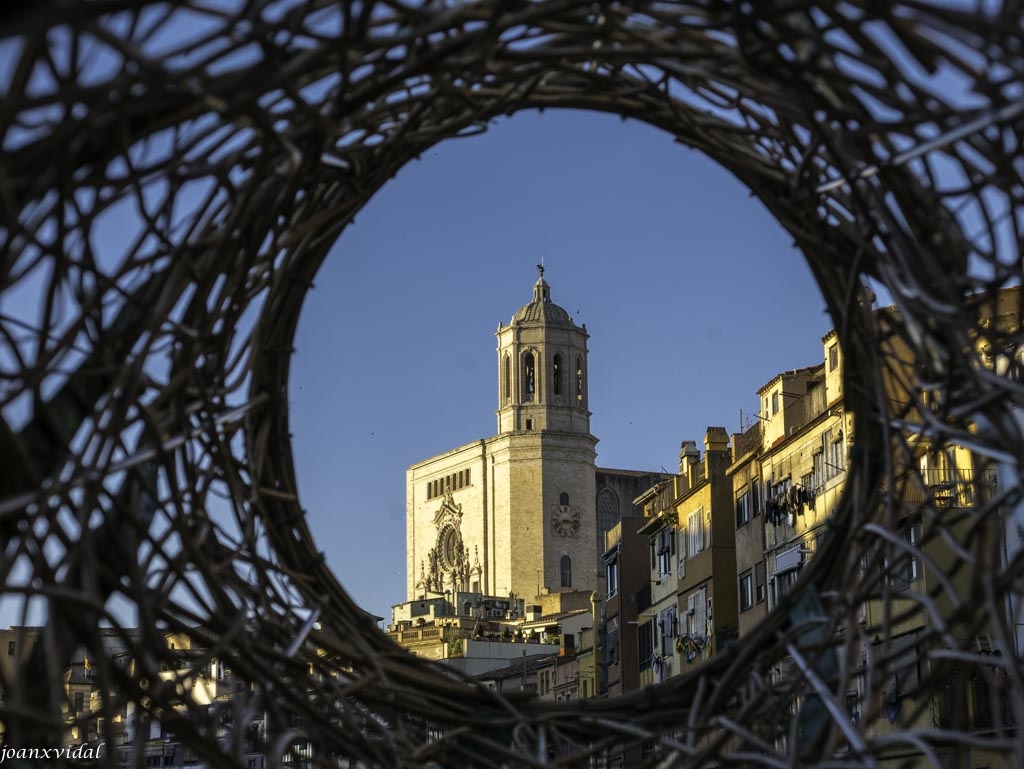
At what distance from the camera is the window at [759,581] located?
39406 millimetres

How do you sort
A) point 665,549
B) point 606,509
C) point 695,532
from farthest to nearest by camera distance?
point 606,509
point 665,549
point 695,532

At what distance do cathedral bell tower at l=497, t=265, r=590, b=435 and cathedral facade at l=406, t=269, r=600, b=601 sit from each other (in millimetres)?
78

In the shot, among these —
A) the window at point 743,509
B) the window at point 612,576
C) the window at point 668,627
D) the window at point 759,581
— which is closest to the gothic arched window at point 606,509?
the window at point 612,576

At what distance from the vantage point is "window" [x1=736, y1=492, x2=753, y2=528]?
4169cm

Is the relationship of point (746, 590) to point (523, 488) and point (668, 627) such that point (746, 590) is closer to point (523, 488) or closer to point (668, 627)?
point (668, 627)

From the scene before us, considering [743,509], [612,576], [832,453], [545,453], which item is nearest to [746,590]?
[743,509]

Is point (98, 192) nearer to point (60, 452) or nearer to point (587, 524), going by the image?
point (60, 452)

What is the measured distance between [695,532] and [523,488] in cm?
8194

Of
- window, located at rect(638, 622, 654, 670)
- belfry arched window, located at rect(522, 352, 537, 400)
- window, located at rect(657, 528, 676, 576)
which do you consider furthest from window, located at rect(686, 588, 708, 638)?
belfry arched window, located at rect(522, 352, 537, 400)

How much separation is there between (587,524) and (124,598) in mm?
122509

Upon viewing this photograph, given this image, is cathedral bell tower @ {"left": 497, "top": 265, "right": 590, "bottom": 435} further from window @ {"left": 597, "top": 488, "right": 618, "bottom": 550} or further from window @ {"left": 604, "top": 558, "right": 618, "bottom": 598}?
window @ {"left": 604, "top": 558, "right": 618, "bottom": 598}

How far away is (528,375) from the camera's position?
132000 mm

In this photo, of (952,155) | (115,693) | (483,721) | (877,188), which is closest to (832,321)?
(877,188)

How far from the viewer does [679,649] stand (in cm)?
4391
